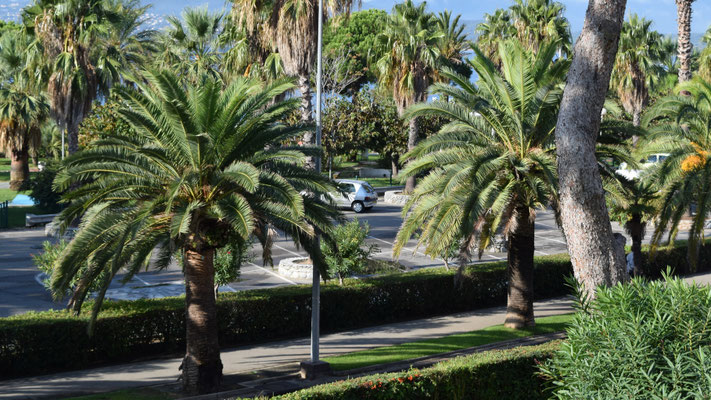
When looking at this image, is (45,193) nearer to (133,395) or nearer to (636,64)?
(133,395)

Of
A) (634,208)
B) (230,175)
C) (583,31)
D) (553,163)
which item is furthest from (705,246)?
(230,175)

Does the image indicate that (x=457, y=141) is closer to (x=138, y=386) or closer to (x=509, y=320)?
(x=509, y=320)

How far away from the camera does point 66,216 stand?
42.0 ft

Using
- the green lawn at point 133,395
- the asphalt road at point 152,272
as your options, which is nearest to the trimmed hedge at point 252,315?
the asphalt road at point 152,272

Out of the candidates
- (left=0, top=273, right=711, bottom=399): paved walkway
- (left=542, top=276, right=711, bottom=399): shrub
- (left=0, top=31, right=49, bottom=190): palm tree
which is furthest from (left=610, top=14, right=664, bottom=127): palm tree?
(left=542, top=276, right=711, bottom=399): shrub

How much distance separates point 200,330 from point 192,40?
2486 centimetres

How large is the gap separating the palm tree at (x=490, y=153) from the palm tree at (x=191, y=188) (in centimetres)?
315

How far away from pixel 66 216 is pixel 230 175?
128 inches

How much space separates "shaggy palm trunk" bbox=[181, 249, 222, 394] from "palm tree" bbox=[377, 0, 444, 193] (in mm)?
24834

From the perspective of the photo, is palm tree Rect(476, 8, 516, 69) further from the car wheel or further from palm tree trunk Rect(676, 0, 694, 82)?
palm tree trunk Rect(676, 0, 694, 82)

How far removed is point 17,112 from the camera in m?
41.6

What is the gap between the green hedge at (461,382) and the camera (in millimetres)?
9977

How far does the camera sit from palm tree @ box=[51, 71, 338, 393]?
40.1 feet

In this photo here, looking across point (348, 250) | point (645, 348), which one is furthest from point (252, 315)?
point (645, 348)
